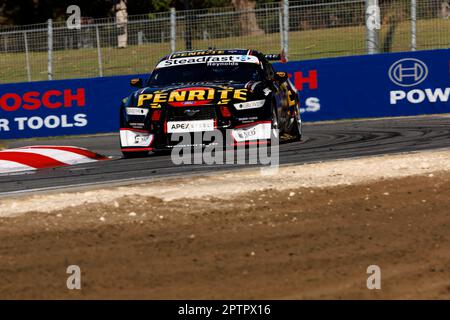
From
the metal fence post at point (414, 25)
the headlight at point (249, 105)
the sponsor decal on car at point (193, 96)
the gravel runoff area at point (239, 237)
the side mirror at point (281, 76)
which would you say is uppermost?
the metal fence post at point (414, 25)

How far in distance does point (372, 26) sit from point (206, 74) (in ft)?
23.7

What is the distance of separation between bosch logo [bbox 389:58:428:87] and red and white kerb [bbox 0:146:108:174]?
741 centimetres

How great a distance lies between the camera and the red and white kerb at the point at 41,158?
1171 cm

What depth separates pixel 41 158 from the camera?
12094 millimetres

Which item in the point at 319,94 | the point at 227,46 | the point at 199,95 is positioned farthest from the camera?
the point at 227,46

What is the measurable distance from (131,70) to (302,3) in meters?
4.29

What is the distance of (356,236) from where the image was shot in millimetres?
6559

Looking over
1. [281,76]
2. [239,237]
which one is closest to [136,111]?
[281,76]

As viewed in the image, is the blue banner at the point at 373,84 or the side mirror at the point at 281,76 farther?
the blue banner at the point at 373,84

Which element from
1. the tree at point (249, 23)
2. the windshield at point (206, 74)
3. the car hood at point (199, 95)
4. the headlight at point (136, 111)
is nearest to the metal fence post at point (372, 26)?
the tree at point (249, 23)

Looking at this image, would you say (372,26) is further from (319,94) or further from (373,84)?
(319,94)

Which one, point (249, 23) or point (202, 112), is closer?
point (202, 112)

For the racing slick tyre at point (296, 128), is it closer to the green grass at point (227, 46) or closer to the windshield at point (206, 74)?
the windshield at point (206, 74)

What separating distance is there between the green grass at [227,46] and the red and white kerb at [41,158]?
27.4 feet
